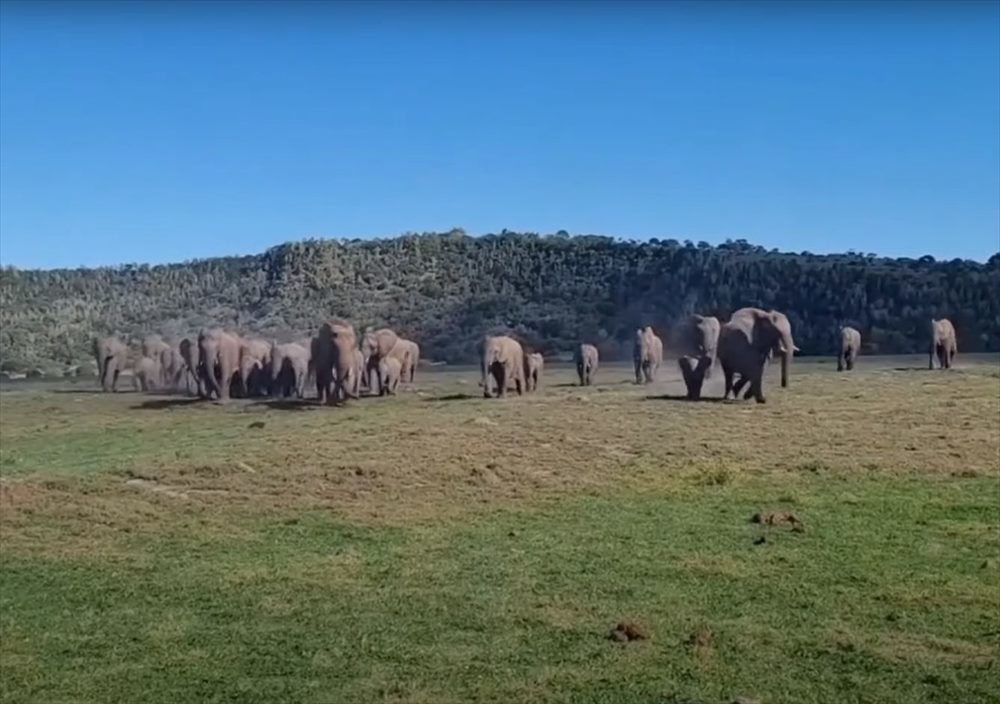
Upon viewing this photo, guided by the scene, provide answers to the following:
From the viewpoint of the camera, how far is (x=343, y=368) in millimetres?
31672

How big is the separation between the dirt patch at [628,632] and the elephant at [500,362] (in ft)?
72.7

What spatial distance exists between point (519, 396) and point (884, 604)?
843 inches

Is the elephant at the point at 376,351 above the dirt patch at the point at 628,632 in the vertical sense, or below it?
above

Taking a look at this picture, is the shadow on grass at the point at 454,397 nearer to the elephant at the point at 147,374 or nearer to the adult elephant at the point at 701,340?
the adult elephant at the point at 701,340

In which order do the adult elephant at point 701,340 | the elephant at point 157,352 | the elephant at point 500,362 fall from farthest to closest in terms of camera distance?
1. the elephant at point 157,352
2. the adult elephant at point 701,340
3. the elephant at point 500,362

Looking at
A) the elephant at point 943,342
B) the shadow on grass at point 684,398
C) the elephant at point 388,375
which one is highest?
the elephant at point 943,342

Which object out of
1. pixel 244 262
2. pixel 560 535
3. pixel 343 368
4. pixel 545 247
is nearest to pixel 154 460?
pixel 560 535

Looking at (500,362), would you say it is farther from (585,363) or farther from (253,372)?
(253,372)

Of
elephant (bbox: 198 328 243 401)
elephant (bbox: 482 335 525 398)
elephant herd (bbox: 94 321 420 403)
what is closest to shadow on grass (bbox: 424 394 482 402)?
elephant (bbox: 482 335 525 398)

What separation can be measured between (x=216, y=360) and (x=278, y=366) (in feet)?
8.12

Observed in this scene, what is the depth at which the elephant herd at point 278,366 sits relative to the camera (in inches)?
1272

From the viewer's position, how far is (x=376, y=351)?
36.5 meters

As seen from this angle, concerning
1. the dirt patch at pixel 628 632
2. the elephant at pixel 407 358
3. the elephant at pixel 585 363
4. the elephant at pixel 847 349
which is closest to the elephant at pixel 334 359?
the elephant at pixel 407 358

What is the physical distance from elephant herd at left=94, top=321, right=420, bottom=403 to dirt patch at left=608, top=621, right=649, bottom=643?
2283 cm
